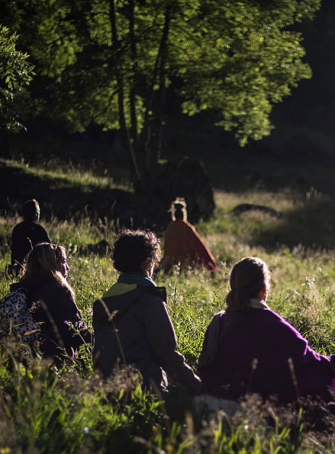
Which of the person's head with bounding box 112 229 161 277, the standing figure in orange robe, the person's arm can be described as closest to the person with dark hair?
the person's head with bounding box 112 229 161 277

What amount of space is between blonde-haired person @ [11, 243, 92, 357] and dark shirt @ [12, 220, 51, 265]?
2990mm

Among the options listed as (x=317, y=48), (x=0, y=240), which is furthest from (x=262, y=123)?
(x=317, y=48)

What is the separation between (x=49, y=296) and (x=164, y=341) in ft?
3.79

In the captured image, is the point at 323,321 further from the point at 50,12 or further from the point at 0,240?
the point at 50,12

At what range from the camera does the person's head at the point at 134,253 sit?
3.86m

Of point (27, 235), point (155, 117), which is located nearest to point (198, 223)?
point (155, 117)

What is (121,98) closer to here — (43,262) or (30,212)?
(30,212)

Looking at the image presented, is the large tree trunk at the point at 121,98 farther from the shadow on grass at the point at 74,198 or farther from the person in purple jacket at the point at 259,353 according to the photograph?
the person in purple jacket at the point at 259,353

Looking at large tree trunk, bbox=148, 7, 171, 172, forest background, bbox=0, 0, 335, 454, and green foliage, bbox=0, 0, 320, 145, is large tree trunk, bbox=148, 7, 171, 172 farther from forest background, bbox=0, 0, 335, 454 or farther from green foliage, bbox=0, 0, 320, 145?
forest background, bbox=0, 0, 335, 454

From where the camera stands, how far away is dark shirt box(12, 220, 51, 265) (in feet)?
24.3

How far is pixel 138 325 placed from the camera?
3789 mm

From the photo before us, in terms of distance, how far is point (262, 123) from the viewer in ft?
51.8

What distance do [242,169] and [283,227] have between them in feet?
53.6

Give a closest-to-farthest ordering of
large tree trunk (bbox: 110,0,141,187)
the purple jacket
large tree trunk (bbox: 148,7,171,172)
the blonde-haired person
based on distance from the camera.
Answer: the purple jacket → the blonde-haired person → large tree trunk (bbox: 148,7,171,172) → large tree trunk (bbox: 110,0,141,187)
